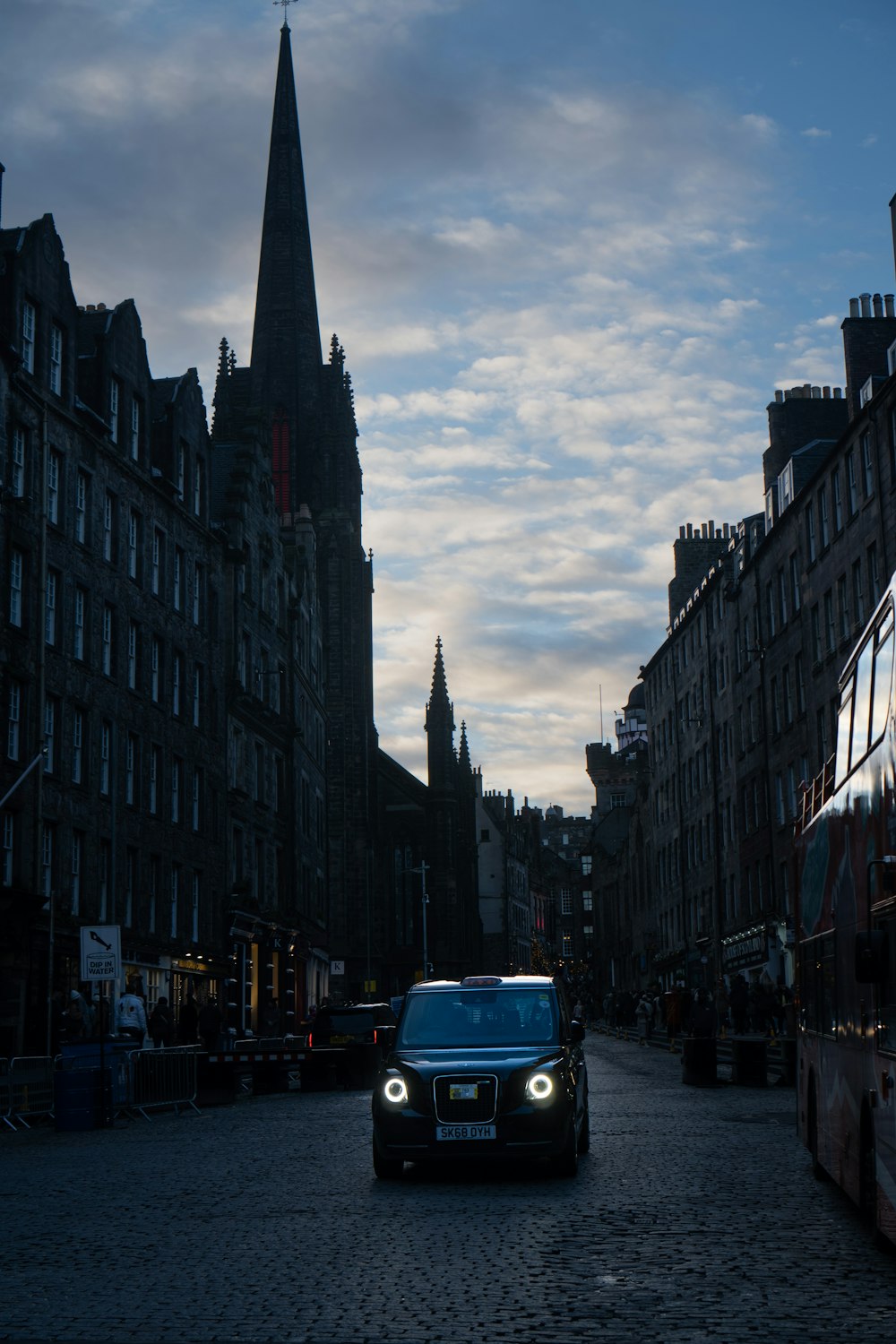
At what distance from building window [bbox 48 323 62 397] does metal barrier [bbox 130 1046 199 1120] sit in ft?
62.9

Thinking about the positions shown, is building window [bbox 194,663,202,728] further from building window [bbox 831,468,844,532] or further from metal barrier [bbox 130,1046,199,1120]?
metal barrier [bbox 130,1046,199,1120]

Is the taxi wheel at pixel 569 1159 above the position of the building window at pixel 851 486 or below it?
below

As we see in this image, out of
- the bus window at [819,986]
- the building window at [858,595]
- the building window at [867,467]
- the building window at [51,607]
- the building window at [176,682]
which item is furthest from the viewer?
the building window at [176,682]

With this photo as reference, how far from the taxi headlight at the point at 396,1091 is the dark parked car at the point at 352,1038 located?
20562mm

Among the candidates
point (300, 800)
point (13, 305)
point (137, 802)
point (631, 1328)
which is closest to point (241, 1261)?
point (631, 1328)

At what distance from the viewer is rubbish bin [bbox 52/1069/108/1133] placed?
23609 millimetres

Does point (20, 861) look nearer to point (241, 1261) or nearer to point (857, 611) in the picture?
point (857, 611)

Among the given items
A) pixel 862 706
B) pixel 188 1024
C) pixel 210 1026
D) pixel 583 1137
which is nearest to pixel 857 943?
pixel 862 706

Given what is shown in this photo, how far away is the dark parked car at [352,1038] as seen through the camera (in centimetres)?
3488

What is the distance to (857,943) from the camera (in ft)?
29.7

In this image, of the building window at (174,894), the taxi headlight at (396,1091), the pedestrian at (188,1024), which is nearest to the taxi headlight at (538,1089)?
the taxi headlight at (396,1091)

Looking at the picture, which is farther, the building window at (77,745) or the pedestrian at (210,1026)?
the building window at (77,745)

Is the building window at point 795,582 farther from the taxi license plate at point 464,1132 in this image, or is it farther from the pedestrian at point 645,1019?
the taxi license plate at point 464,1132

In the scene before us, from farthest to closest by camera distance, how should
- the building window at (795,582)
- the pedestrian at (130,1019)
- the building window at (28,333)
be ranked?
the building window at (795,582) < the building window at (28,333) < the pedestrian at (130,1019)
